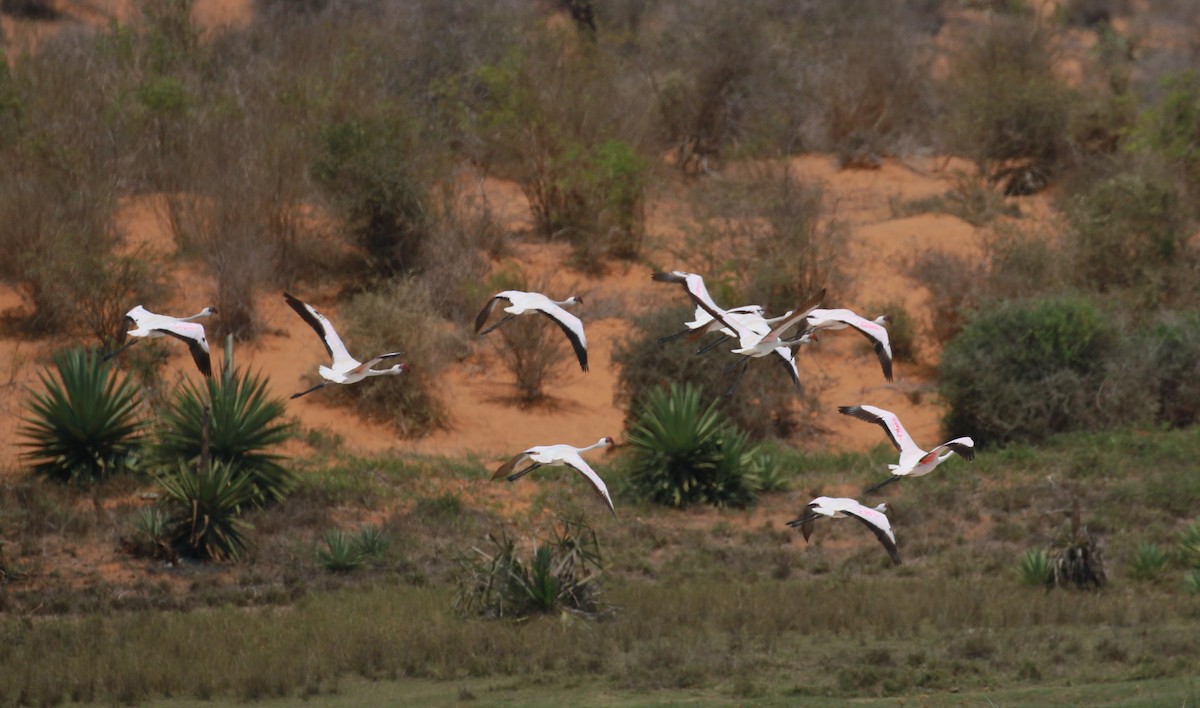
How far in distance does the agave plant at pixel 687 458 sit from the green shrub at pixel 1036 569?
4.22m

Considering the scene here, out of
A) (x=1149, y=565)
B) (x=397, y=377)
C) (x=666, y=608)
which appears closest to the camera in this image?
(x=666, y=608)

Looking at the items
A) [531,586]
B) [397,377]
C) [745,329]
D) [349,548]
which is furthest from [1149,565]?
[397,377]

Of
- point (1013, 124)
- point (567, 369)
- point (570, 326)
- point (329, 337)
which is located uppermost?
point (1013, 124)

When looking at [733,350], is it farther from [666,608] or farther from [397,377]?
[397,377]

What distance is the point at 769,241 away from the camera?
2580cm

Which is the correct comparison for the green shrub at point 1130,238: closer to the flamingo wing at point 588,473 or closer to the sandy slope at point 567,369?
the sandy slope at point 567,369

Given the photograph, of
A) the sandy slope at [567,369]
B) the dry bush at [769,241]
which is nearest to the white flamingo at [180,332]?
the sandy slope at [567,369]

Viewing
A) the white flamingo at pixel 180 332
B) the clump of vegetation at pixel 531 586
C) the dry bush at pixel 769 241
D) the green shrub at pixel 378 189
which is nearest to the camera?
the white flamingo at pixel 180 332

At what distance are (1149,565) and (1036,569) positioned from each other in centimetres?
128

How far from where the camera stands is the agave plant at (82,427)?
18.6m

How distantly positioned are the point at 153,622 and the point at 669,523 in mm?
6628

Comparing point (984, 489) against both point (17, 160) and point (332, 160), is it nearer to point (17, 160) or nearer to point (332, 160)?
point (332, 160)

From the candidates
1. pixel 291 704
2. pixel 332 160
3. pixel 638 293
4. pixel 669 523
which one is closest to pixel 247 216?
pixel 332 160

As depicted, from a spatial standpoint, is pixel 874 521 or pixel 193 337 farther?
pixel 193 337
